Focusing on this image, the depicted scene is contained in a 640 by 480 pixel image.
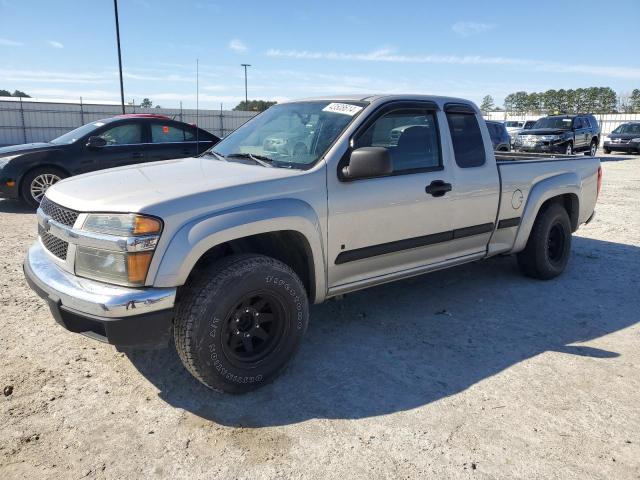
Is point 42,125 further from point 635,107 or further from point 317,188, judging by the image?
point 635,107

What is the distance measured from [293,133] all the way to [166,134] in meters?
6.03

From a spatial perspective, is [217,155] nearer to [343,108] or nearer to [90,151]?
[343,108]

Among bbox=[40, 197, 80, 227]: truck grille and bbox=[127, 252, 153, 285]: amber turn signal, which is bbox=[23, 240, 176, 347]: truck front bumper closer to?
bbox=[127, 252, 153, 285]: amber turn signal

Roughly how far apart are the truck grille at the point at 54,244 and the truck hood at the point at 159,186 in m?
0.23

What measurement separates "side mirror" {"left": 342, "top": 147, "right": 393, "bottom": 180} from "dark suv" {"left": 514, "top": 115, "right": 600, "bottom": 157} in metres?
16.6

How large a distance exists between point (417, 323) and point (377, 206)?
115 cm

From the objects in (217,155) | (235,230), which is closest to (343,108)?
(217,155)

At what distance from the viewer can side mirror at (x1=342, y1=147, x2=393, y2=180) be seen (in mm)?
3350

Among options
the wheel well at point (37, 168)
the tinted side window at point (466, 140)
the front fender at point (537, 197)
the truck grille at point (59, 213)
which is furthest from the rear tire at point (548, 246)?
the wheel well at point (37, 168)

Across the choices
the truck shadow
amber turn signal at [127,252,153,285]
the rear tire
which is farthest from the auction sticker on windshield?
the rear tire

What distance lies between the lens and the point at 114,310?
8.74ft

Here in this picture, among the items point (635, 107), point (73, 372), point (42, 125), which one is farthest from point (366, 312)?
point (635, 107)

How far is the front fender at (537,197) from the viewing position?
492 cm

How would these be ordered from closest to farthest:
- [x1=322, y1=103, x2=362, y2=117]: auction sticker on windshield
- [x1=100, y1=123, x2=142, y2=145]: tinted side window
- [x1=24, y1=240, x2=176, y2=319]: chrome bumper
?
[x1=24, y1=240, x2=176, y2=319]: chrome bumper, [x1=322, y1=103, x2=362, y2=117]: auction sticker on windshield, [x1=100, y1=123, x2=142, y2=145]: tinted side window
